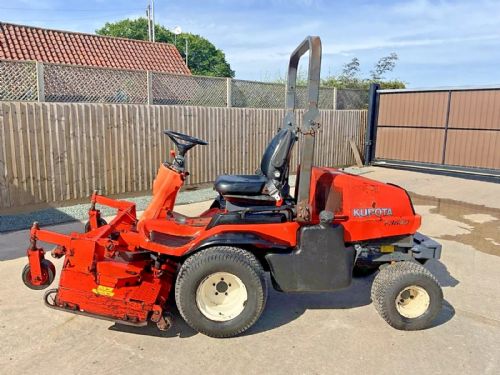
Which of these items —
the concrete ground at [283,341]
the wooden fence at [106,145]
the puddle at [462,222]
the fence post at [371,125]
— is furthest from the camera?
the fence post at [371,125]

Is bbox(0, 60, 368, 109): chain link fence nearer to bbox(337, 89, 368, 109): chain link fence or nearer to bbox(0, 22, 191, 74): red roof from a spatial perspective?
bbox(337, 89, 368, 109): chain link fence

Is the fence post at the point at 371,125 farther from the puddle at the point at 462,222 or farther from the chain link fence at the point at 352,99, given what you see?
the puddle at the point at 462,222

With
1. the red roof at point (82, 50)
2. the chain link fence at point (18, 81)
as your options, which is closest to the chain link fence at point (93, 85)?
the chain link fence at point (18, 81)

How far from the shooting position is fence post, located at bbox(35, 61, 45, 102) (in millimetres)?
6625

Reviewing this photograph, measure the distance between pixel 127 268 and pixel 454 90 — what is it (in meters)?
11.0

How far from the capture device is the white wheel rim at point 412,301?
3.31 m

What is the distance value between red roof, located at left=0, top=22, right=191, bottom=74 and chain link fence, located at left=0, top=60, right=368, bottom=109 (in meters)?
8.66

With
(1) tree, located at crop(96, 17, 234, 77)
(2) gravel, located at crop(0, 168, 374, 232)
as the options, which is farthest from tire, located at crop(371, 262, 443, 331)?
(1) tree, located at crop(96, 17, 234, 77)

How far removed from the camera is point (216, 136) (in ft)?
29.8

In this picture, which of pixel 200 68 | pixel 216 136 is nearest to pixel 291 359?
pixel 216 136

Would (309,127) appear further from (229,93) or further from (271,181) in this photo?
(229,93)

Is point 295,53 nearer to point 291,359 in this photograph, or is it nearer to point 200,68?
point 291,359

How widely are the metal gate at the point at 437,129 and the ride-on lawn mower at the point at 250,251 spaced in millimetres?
8840

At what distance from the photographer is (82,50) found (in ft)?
54.6
